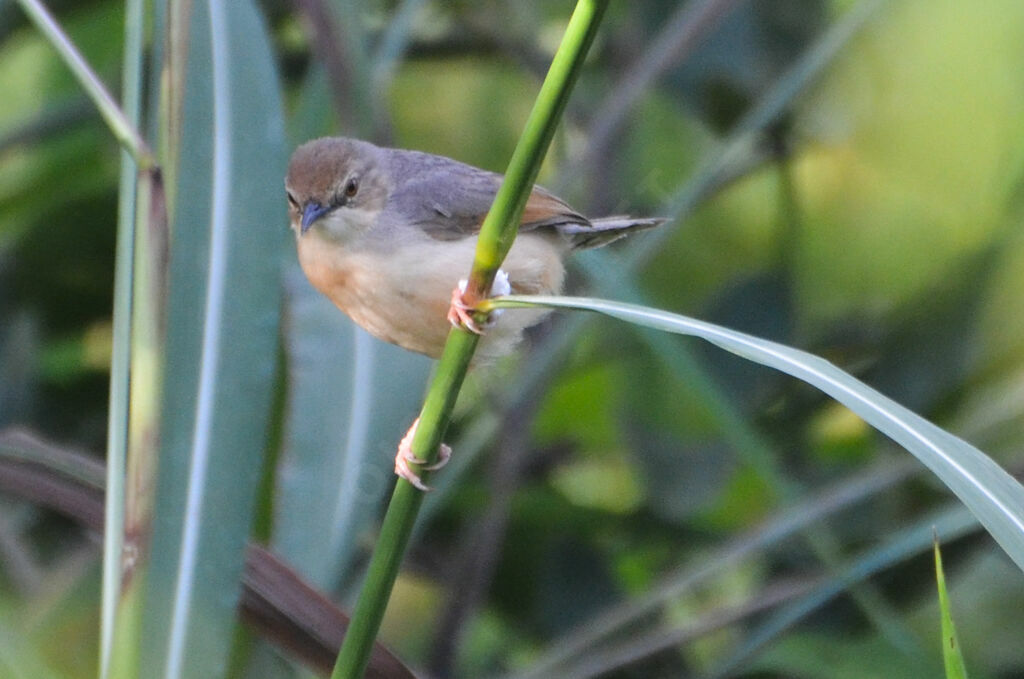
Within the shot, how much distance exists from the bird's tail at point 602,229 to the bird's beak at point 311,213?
48 centimetres

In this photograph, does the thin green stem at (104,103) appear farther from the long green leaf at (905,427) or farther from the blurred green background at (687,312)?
the blurred green background at (687,312)

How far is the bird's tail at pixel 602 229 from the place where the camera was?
2.37 m

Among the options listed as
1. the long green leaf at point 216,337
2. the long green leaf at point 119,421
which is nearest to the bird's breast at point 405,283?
the long green leaf at point 216,337

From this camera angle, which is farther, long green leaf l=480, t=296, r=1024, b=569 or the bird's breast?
the bird's breast

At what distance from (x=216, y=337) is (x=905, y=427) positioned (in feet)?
3.31

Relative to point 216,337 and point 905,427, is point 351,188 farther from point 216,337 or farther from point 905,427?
point 905,427

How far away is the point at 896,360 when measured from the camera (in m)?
3.29

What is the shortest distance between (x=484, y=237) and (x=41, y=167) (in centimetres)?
260

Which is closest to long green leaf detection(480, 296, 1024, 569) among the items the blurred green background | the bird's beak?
the bird's beak

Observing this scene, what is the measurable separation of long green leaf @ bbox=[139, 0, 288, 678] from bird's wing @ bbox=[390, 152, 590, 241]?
0.39 m

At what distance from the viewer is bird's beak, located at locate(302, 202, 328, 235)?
7.47ft

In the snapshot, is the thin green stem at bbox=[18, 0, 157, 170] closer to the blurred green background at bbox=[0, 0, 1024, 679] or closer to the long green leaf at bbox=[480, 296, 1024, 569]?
the long green leaf at bbox=[480, 296, 1024, 569]

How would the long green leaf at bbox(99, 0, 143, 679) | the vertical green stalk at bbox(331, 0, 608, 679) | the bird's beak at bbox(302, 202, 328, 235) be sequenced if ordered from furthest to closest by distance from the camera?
the bird's beak at bbox(302, 202, 328, 235) < the long green leaf at bbox(99, 0, 143, 679) < the vertical green stalk at bbox(331, 0, 608, 679)

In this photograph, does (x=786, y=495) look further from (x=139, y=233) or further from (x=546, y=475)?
(x=139, y=233)
